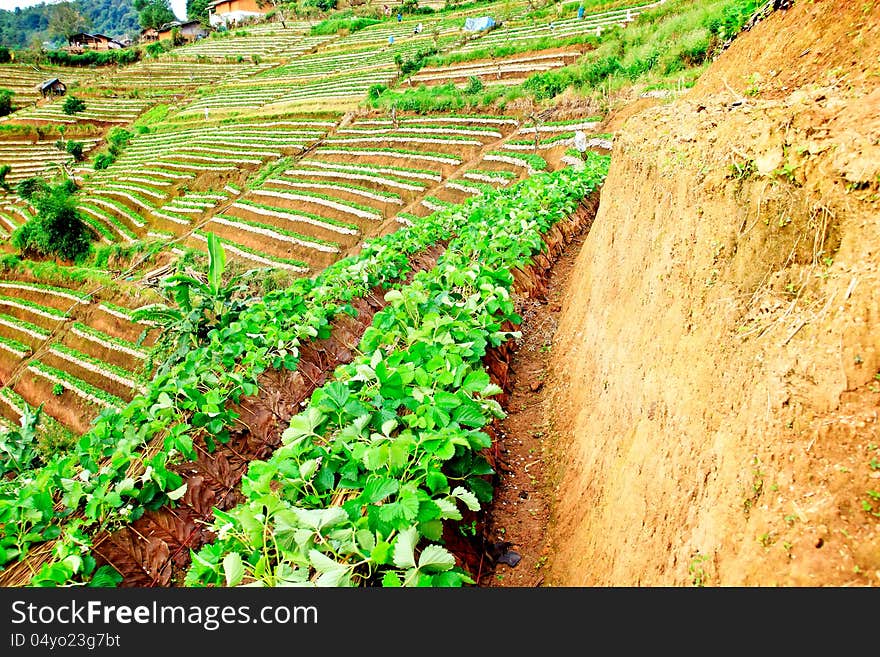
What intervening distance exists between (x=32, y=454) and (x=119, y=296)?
1793cm

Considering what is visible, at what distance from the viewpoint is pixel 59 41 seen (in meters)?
106

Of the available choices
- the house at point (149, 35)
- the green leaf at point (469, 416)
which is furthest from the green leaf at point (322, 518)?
the house at point (149, 35)

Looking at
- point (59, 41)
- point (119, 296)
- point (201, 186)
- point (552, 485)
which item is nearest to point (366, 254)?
point (552, 485)

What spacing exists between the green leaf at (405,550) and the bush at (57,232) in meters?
33.9

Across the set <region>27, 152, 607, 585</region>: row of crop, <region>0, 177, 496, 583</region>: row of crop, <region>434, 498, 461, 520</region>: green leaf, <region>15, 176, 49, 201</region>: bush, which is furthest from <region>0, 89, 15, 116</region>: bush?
<region>434, 498, 461, 520</region>: green leaf

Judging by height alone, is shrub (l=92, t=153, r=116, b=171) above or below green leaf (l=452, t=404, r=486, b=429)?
above

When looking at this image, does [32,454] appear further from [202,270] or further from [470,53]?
[470,53]

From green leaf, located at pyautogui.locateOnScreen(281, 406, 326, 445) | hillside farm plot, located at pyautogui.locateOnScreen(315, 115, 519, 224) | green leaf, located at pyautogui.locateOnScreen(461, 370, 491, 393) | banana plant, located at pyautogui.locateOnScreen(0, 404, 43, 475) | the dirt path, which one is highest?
hillside farm plot, located at pyautogui.locateOnScreen(315, 115, 519, 224)

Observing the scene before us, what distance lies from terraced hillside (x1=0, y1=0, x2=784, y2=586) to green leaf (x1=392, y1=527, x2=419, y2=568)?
16mm

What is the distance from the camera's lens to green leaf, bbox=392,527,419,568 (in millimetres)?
2447

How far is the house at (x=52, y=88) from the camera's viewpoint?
56.1 metres

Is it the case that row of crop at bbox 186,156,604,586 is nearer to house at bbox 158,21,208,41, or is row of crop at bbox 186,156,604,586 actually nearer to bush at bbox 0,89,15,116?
bush at bbox 0,89,15,116

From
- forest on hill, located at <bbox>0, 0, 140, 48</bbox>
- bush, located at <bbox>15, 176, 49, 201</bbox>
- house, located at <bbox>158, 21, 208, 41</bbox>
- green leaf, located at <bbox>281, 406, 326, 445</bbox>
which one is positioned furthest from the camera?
forest on hill, located at <bbox>0, 0, 140, 48</bbox>

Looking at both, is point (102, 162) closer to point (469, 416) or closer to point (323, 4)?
point (469, 416)
